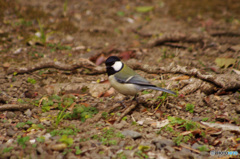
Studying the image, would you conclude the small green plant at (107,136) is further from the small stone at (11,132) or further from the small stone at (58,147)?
the small stone at (11,132)

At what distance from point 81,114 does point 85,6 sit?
18.8 feet

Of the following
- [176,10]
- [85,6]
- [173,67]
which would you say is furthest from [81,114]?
[176,10]

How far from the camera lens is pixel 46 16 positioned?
7090mm

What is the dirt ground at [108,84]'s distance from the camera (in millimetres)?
2850

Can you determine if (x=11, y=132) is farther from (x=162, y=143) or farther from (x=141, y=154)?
(x=162, y=143)

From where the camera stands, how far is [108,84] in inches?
177

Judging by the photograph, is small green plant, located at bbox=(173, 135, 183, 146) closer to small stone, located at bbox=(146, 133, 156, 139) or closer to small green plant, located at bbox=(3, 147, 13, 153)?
small stone, located at bbox=(146, 133, 156, 139)

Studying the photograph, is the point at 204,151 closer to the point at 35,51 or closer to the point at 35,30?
the point at 35,51

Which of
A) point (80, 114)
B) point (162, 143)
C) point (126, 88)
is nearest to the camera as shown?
point (162, 143)

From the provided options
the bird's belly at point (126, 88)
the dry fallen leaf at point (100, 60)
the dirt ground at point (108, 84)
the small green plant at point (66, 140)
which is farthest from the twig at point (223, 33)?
the small green plant at point (66, 140)

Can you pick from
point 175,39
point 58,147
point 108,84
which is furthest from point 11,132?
point 175,39

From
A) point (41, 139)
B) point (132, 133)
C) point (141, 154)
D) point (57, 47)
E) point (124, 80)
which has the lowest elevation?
point (141, 154)

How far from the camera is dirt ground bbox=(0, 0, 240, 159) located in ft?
9.35

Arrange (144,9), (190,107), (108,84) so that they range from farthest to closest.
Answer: (144,9) → (108,84) → (190,107)
